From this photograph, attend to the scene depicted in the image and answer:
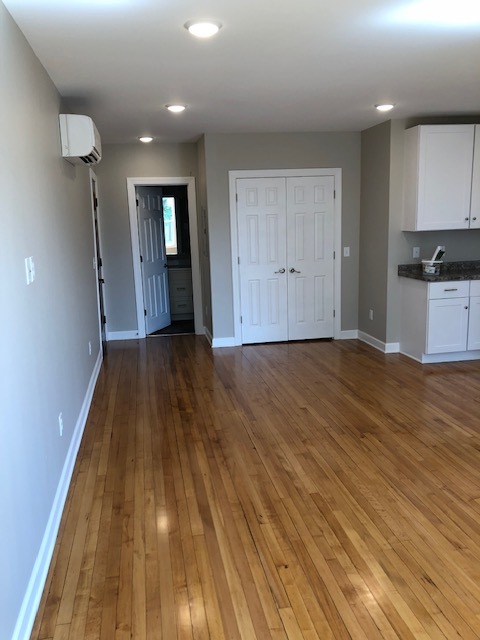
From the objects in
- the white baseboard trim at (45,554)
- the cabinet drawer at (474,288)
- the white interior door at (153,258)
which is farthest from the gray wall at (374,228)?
the white baseboard trim at (45,554)

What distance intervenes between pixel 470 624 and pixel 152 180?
5.81m

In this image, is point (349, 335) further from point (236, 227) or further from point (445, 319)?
point (236, 227)

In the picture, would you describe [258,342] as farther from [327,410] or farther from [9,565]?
[9,565]

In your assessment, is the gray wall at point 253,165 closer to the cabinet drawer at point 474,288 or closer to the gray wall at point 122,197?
the gray wall at point 122,197

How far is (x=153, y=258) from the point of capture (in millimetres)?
7168

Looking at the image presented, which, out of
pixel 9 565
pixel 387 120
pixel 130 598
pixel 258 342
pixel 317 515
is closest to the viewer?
pixel 9 565

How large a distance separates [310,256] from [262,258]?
0.59 metres

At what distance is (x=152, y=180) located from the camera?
658cm

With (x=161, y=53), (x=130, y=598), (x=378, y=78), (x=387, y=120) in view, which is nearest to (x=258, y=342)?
(x=387, y=120)

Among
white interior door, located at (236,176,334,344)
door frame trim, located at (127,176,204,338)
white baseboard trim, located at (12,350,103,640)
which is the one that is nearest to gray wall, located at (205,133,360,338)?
white interior door, located at (236,176,334,344)

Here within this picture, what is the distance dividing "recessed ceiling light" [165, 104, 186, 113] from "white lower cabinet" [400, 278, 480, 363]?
2815 mm

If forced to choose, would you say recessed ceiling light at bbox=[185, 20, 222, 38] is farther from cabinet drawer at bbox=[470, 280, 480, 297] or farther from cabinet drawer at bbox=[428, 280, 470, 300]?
cabinet drawer at bbox=[470, 280, 480, 297]

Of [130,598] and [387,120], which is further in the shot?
[387,120]

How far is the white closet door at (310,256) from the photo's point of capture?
20.3 ft
